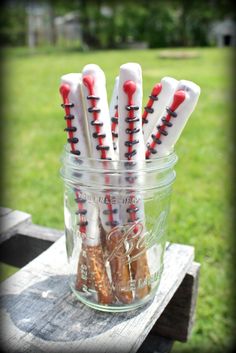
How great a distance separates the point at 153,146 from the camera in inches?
29.5

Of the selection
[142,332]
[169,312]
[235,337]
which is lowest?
[235,337]

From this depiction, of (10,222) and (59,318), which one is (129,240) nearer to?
(59,318)

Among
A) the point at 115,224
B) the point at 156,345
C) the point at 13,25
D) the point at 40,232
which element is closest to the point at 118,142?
the point at 115,224

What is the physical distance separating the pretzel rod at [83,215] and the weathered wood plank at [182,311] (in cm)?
31

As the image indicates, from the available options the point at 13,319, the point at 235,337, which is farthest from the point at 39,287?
the point at 235,337

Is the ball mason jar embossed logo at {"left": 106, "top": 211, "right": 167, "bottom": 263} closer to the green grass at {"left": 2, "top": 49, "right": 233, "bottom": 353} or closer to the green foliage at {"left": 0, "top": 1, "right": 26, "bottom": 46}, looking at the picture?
the green grass at {"left": 2, "top": 49, "right": 233, "bottom": 353}

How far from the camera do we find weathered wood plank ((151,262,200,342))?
102 centimetres

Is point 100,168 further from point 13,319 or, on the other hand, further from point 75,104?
point 13,319

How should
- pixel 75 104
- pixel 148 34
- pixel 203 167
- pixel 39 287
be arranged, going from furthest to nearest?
pixel 148 34 → pixel 203 167 → pixel 39 287 → pixel 75 104

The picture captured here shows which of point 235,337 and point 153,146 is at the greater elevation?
point 153,146

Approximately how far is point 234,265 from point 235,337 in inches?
15.1

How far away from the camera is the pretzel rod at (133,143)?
0.67 m

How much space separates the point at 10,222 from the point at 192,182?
59.1 inches

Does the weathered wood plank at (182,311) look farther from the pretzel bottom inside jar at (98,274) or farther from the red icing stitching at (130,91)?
the red icing stitching at (130,91)
